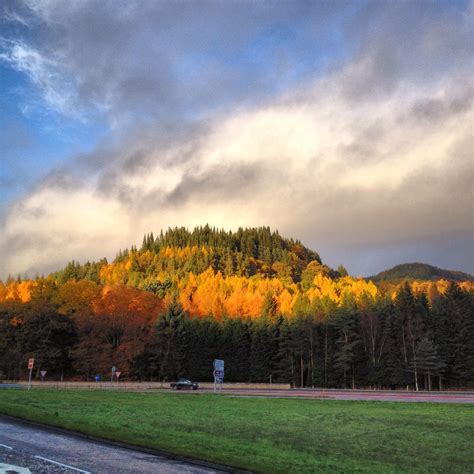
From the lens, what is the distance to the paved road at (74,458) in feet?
43.8

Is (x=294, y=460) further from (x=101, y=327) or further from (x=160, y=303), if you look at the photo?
(x=160, y=303)

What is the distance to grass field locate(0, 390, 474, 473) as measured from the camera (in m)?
16.1

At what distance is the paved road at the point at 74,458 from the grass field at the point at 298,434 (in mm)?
1124

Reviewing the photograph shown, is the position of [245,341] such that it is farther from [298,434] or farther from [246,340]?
[298,434]

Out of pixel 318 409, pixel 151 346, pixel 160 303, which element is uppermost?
pixel 160 303

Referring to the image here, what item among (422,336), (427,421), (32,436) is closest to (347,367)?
(422,336)

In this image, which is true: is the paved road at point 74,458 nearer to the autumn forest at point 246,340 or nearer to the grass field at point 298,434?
the grass field at point 298,434

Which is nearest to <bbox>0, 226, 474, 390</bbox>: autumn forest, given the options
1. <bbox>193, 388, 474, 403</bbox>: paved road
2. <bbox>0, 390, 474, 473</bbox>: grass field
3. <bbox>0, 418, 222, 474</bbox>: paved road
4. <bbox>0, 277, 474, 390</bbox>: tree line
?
<bbox>0, 277, 474, 390</bbox>: tree line

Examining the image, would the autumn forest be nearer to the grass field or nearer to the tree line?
the tree line

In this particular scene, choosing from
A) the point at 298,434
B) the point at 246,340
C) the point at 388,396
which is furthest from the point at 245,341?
the point at 298,434

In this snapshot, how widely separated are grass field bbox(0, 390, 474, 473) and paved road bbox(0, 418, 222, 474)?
3.69 feet

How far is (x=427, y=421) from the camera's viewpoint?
93.9 feet

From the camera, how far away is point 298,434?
22484 millimetres

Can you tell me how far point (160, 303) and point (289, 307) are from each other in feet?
132
